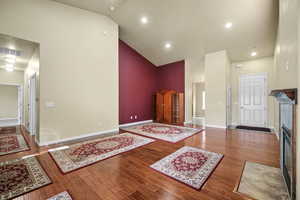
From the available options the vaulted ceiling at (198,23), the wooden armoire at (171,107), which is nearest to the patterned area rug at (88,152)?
the wooden armoire at (171,107)

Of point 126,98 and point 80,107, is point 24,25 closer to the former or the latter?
point 80,107

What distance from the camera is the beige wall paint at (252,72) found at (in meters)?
5.33

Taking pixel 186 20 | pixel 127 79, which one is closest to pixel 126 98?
pixel 127 79

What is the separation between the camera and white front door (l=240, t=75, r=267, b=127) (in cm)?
551

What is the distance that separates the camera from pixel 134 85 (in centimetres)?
657

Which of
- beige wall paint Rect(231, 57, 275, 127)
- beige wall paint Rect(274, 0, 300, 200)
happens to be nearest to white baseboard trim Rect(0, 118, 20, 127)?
beige wall paint Rect(274, 0, 300, 200)

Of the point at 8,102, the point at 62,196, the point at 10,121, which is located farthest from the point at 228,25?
the point at 8,102

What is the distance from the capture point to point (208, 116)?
5.75 m

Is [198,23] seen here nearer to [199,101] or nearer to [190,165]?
[190,165]

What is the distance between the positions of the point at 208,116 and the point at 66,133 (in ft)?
17.9

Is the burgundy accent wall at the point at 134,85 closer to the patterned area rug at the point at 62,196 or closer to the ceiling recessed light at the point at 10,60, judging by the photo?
the ceiling recessed light at the point at 10,60

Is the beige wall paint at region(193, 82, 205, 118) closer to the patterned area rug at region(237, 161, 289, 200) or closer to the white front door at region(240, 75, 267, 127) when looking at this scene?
the white front door at region(240, 75, 267, 127)

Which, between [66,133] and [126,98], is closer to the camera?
[66,133]

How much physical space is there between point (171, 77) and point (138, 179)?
611 cm
